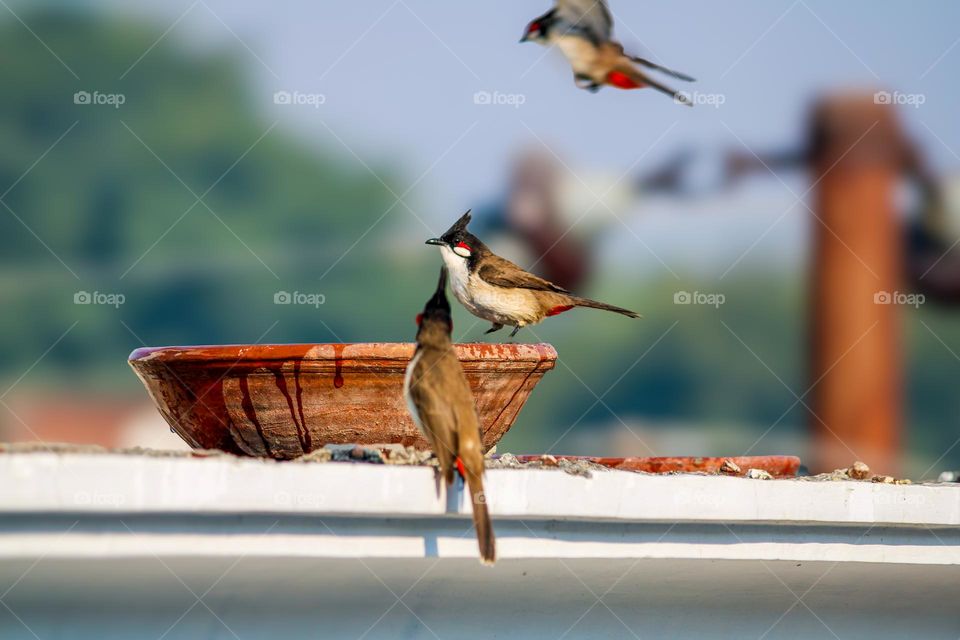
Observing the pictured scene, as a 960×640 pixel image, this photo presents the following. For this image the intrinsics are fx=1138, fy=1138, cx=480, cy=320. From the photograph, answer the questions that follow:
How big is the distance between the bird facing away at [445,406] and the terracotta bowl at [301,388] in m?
0.21

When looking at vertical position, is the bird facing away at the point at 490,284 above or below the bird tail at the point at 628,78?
below

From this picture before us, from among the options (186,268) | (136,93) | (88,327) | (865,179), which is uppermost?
(865,179)

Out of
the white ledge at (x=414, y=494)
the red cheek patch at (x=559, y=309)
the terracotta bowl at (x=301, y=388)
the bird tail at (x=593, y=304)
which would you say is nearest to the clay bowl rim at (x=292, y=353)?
the terracotta bowl at (x=301, y=388)

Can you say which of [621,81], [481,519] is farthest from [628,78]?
[481,519]

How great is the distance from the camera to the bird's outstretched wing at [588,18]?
288 cm

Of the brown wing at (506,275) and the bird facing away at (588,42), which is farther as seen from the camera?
the brown wing at (506,275)

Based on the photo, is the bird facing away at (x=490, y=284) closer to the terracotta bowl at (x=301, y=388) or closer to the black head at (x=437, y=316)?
the terracotta bowl at (x=301, y=388)

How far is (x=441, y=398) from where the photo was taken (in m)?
2.49

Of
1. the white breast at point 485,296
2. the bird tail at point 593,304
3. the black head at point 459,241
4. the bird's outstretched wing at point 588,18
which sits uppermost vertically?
the bird's outstretched wing at point 588,18

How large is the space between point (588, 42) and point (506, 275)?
1.69m

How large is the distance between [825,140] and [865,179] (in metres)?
0.54

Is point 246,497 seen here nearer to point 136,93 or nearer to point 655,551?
point 655,551

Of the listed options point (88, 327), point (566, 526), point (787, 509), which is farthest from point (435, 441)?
point (88, 327)

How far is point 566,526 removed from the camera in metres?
2.38
